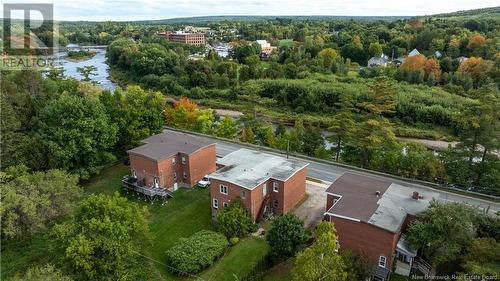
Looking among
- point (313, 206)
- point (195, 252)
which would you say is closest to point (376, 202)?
point (313, 206)

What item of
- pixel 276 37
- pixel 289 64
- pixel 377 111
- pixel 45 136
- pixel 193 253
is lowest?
pixel 193 253

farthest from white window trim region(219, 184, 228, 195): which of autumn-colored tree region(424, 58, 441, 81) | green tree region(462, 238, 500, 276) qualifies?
autumn-colored tree region(424, 58, 441, 81)

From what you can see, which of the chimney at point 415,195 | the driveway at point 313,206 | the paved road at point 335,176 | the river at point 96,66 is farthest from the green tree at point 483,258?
the river at point 96,66

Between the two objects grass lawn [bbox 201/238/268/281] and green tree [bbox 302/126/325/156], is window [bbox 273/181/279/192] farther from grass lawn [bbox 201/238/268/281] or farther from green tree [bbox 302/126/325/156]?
green tree [bbox 302/126/325/156]

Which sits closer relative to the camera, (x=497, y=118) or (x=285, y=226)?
(x=285, y=226)

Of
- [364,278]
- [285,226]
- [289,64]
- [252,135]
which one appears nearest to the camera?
[364,278]

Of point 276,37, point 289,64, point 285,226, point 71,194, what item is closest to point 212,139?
point 71,194

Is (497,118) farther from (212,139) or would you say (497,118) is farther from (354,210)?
(212,139)

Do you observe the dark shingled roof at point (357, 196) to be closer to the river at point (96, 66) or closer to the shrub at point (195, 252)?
the shrub at point (195, 252)

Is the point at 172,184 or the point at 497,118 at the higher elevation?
the point at 497,118
